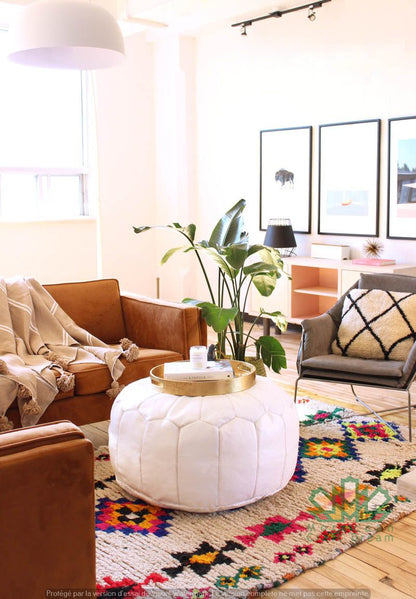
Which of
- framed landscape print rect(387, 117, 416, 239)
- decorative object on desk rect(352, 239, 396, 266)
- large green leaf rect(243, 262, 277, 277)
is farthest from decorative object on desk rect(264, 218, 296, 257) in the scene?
large green leaf rect(243, 262, 277, 277)

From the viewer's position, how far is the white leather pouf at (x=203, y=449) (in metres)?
2.68

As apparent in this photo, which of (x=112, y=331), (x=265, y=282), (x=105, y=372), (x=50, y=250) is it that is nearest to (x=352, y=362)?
(x=265, y=282)

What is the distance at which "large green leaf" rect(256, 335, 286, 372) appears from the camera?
3.85 m

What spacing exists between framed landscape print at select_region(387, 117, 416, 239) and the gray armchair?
5.20 ft

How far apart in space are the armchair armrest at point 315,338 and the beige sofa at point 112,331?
1.78 ft

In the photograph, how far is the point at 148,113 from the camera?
24.7 feet

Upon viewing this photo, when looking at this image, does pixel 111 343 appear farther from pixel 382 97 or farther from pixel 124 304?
pixel 382 97

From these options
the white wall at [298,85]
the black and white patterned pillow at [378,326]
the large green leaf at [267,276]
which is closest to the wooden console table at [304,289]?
the white wall at [298,85]

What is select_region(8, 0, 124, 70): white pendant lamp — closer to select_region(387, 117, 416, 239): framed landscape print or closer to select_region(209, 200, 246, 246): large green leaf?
select_region(209, 200, 246, 246): large green leaf

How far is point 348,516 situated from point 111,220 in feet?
16.6

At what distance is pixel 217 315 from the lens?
3.73 metres

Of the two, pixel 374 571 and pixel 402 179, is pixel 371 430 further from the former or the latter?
pixel 402 179

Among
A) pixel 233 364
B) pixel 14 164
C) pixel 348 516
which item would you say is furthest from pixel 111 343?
pixel 14 164

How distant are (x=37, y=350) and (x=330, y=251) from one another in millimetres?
3055
